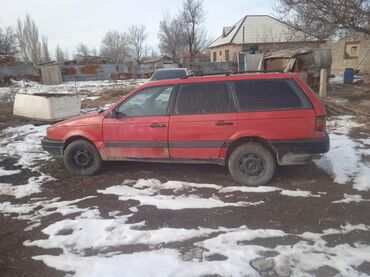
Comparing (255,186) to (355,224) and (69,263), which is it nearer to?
(355,224)

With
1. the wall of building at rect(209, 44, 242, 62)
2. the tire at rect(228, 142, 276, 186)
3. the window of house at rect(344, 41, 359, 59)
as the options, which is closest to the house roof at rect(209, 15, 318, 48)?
the wall of building at rect(209, 44, 242, 62)

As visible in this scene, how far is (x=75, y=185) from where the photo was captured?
5.35 m

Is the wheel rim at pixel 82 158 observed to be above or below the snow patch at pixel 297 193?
above

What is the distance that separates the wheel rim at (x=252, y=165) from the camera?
4977 millimetres

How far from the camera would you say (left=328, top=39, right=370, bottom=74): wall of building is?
29.5m

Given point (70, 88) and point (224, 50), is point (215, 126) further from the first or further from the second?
point (224, 50)

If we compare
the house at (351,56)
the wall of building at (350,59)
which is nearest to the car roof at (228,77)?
the wall of building at (350,59)

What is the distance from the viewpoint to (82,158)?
18.6 ft

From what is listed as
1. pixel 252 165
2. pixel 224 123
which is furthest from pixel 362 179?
pixel 224 123

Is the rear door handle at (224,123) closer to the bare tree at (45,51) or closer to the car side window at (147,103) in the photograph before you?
the car side window at (147,103)

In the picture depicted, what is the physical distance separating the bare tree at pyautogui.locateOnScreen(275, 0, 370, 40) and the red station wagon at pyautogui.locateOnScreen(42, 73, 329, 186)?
34.0ft

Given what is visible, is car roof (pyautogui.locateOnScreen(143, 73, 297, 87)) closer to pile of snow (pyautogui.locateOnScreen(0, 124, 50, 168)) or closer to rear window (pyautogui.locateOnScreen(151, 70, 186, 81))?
pile of snow (pyautogui.locateOnScreen(0, 124, 50, 168))

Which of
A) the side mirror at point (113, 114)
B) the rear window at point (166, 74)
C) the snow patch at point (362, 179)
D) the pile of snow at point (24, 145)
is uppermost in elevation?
the rear window at point (166, 74)

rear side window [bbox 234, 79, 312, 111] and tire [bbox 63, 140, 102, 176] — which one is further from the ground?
rear side window [bbox 234, 79, 312, 111]
